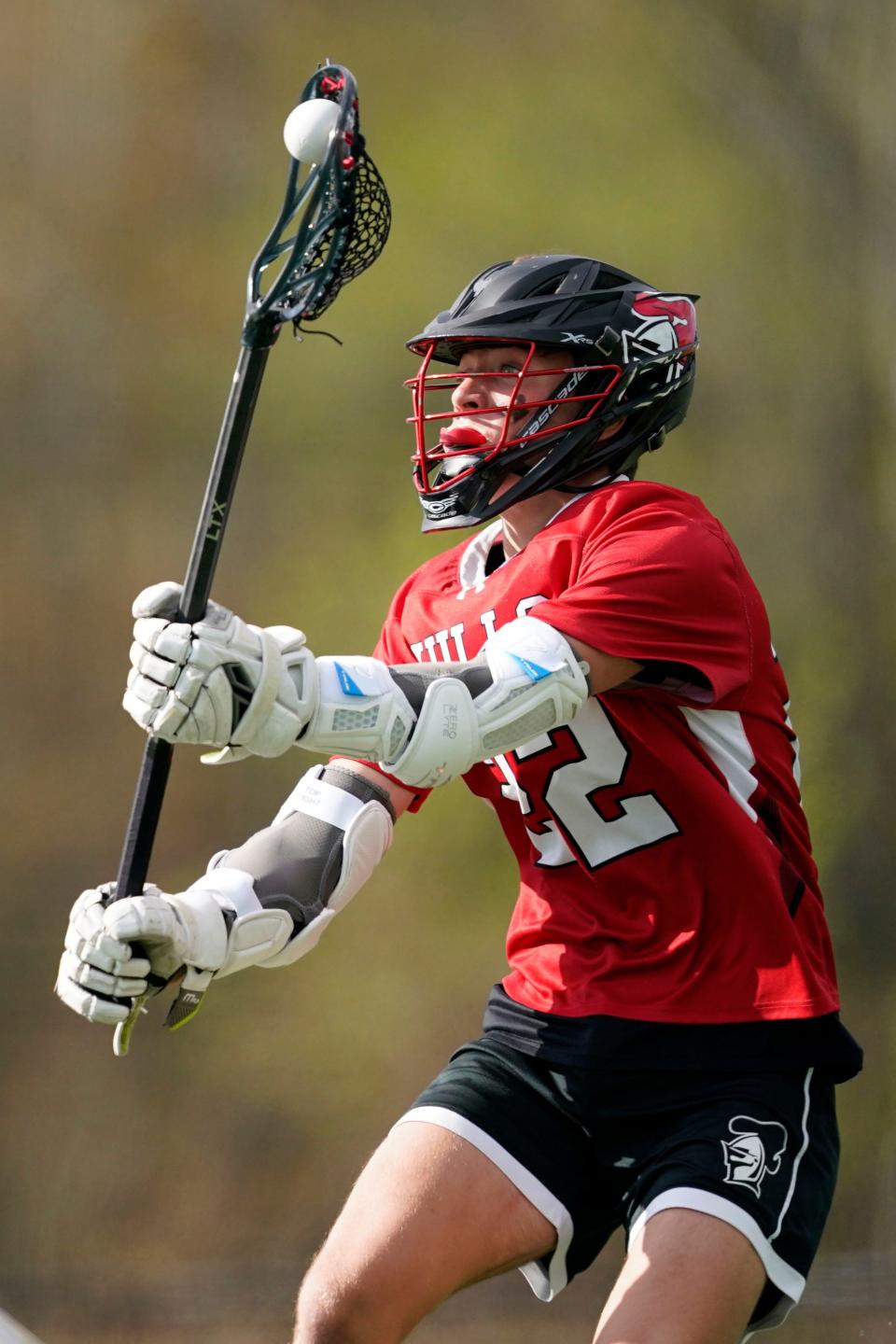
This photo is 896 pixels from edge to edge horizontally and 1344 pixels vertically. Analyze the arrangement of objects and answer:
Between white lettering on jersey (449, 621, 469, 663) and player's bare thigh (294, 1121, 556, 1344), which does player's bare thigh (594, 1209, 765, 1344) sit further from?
white lettering on jersey (449, 621, 469, 663)

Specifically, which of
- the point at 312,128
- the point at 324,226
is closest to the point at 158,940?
the point at 324,226

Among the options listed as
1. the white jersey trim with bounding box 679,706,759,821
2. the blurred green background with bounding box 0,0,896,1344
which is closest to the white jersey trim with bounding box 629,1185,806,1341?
the white jersey trim with bounding box 679,706,759,821

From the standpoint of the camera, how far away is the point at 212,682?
2115mm

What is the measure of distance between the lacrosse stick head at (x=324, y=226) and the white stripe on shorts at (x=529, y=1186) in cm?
132

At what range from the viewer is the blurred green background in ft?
16.2

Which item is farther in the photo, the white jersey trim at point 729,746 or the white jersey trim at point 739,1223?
the white jersey trim at point 729,746

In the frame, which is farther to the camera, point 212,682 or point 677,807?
point 677,807

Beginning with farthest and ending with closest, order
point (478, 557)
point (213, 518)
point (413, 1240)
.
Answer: point (478, 557) → point (413, 1240) → point (213, 518)

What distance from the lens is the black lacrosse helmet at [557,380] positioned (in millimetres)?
2812

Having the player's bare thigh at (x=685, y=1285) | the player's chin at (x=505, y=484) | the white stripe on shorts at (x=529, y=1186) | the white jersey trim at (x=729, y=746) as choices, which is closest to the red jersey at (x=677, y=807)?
A: the white jersey trim at (x=729, y=746)

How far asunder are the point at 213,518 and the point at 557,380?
2.81 ft

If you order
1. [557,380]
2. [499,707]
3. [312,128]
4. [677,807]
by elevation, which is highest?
[312,128]

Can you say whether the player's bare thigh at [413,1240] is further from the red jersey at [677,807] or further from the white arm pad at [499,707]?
the white arm pad at [499,707]

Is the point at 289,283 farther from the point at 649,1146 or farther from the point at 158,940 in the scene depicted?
the point at 649,1146
